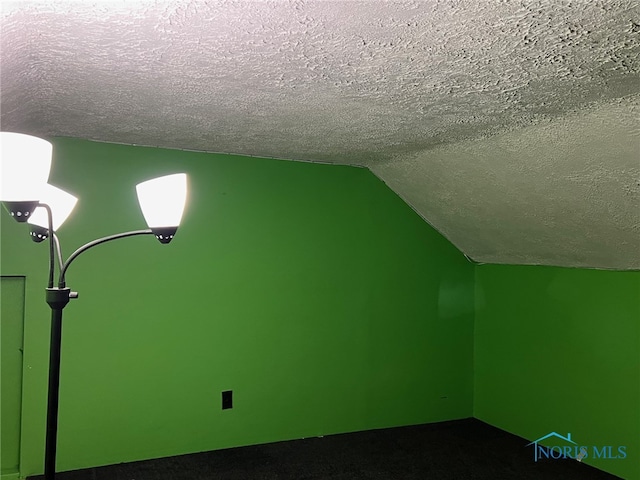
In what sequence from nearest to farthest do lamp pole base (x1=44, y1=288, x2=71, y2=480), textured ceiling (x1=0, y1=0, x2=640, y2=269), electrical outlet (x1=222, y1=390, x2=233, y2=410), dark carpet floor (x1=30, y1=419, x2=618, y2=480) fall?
textured ceiling (x1=0, y1=0, x2=640, y2=269)
lamp pole base (x1=44, y1=288, x2=71, y2=480)
dark carpet floor (x1=30, y1=419, x2=618, y2=480)
electrical outlet (x1=222, y1=390, x2=233, y2=410)

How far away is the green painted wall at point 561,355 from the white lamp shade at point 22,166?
119 inches

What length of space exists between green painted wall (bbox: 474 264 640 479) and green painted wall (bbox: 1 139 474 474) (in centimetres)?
22

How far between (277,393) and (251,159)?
1.55 meters

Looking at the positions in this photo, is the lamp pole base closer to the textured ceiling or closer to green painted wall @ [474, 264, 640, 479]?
the textured ceiling

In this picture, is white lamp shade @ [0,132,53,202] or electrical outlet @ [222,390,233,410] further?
electrical outlet @ [222,390,233,410]

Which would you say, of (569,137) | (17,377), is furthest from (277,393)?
(569,137)

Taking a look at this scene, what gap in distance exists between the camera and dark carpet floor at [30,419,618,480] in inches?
119

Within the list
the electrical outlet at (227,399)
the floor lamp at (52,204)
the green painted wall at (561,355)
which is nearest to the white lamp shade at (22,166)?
the floor lamp at (52,204)

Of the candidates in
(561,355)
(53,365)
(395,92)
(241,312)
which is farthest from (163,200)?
(561,355)

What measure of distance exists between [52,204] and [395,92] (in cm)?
132

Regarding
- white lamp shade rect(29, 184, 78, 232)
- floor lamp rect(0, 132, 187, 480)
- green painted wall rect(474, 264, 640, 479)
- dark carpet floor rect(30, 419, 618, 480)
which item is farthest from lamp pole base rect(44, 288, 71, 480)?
green painted wall rect(474, 264, 640, 479)

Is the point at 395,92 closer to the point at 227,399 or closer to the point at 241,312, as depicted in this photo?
the point at 241,312

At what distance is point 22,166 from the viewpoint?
1.31m

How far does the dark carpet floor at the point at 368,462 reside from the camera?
3.02 meters
